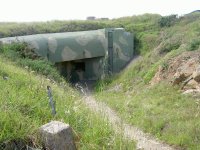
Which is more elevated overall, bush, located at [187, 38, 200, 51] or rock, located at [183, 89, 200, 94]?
bush, located at [187, 38, 200, 51]

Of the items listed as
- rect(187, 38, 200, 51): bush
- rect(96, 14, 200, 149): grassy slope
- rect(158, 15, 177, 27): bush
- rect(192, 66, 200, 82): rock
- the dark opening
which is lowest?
the dark opening

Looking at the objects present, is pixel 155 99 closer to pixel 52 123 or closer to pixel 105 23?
pixel 52 123

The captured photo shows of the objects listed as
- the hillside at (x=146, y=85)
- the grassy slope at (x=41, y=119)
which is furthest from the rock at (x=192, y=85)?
the grassy slope at (x=41, y=119)

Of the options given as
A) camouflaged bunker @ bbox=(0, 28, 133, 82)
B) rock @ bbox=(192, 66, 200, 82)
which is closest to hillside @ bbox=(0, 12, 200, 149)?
rock @ bbox=(192, 66, 200, 82)

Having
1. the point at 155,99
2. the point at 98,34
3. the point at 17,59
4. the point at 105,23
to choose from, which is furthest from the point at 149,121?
the point at 105,23

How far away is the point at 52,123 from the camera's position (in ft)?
13.6

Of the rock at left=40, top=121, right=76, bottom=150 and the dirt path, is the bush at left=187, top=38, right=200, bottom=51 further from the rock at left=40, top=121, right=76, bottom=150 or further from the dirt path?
the rock at left=40, top=121, right=76, bottom=150

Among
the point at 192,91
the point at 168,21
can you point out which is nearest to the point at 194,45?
the point at 192,91

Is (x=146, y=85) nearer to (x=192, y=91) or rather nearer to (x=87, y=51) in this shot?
(x=192, y=91)

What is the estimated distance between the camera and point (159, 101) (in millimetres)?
11062

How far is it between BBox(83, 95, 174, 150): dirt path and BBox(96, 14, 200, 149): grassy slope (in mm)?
244

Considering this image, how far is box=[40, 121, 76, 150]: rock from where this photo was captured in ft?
12.9

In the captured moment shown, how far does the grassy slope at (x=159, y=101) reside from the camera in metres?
8.16

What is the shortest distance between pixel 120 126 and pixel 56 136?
104 cm
